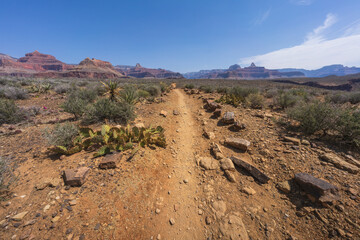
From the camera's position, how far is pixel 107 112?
4.95m

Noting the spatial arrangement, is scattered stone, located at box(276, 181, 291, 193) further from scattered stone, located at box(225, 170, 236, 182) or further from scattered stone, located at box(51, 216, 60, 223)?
Result: scattered stone, located at box(51, 216, 60, 223)

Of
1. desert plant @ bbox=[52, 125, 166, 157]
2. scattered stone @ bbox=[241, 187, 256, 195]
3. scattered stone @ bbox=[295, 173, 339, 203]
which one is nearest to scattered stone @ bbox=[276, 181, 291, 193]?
scattered stone @ bbox=[295, 173, 339, 203]

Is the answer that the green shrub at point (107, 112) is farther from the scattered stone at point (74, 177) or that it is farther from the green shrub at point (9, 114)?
the scattered stone at point (74, 177)

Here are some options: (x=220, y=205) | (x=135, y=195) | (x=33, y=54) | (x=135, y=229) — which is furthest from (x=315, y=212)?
(x=33, y=54)

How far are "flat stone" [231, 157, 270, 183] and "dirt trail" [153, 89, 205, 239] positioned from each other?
3.60ft

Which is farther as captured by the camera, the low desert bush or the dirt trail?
the low desert bush

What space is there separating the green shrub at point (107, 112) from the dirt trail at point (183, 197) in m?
2.37

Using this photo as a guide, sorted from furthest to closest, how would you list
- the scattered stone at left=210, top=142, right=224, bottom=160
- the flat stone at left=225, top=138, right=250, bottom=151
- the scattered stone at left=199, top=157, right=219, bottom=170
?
the flat stone at left=225, top=138, right=250, bottom=151 < the scattered stone at left=210, top=142, right=224, bottom=160 < the scattered stone at left=199, top=157, right=219, bottom=170

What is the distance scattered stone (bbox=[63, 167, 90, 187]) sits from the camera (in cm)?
236

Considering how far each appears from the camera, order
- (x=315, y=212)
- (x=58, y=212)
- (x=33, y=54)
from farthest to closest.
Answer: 1. (x=33, y=54)
2. (x=315, y=212)
3. (x=58, y=212)

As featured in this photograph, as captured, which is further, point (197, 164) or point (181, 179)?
point (197, 164)

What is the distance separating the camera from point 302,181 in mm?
2486

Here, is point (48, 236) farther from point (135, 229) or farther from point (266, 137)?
point (266, 137)

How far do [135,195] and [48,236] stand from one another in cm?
119
